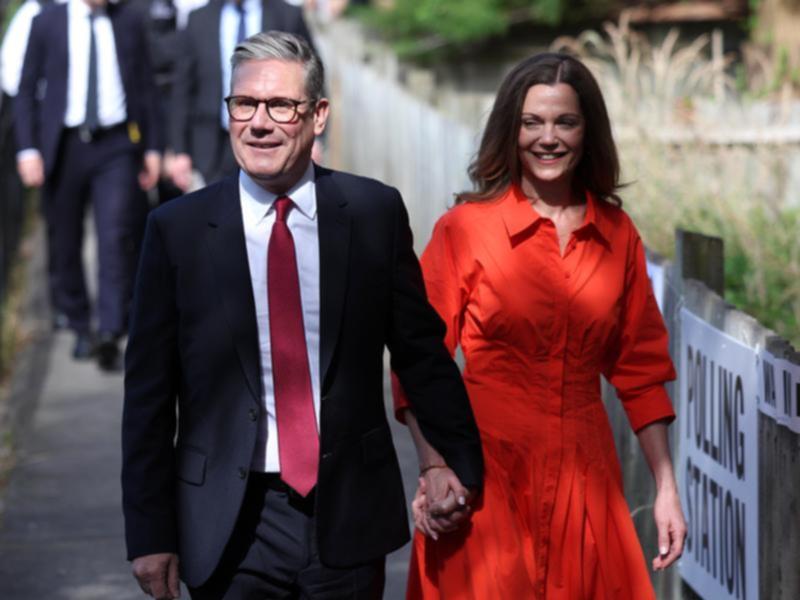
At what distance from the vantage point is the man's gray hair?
4.26 m

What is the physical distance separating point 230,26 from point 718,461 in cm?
569

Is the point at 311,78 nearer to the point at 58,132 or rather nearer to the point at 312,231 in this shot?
the point at 312,231

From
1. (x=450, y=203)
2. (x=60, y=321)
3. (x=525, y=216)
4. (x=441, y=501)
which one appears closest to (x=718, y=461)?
(x=525, y=216)

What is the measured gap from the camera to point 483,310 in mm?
4883

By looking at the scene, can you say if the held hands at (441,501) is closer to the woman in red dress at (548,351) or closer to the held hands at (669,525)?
the woman in red dress at (548,351)

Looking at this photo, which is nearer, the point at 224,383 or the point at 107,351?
the point at 224,383

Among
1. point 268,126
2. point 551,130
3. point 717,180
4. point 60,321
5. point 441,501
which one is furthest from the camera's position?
point 60,321

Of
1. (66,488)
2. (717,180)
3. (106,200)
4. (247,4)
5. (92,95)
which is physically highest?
(247,4)

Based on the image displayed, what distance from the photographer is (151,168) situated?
11.0m

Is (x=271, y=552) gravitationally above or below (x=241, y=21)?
below

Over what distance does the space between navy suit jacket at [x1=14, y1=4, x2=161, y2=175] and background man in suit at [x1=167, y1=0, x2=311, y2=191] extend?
440 mm

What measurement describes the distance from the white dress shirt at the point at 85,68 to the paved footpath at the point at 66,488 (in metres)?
1.48

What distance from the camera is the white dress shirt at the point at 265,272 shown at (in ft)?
14.0

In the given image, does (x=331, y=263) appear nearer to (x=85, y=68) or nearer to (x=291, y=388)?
(x=291, y=388)
